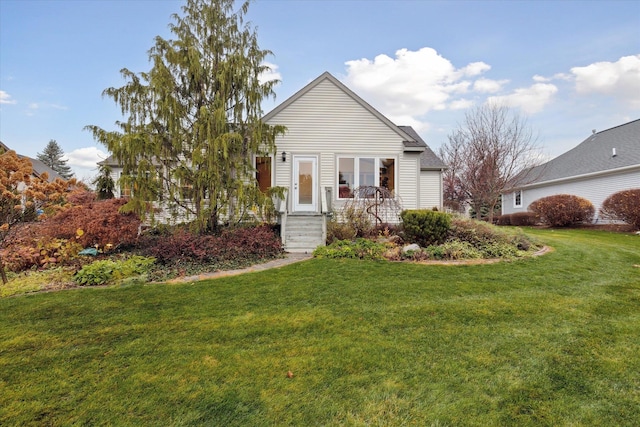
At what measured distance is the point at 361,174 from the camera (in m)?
11.2

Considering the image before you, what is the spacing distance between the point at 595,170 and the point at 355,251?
1742 centimetres

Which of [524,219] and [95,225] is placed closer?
[95,225]

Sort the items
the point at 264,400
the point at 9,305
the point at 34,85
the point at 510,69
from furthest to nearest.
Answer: the point at 510,69 → the point at 34,85 → the point at 9,305 → the point at 264,400

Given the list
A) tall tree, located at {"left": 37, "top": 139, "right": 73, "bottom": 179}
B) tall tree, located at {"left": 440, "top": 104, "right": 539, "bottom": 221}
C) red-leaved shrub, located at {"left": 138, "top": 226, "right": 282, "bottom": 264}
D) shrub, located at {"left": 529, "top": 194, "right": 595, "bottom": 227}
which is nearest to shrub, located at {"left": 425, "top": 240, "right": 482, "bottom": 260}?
red-leaved shrub, located at {"left": 138, "top": 226, "right": 282, "bottom": 264}

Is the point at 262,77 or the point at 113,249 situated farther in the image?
the point at 262,77

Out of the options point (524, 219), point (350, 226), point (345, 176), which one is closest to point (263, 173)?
point (345, 176)

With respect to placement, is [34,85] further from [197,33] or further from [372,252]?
[372,252]

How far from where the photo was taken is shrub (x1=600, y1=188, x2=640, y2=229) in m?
13.0

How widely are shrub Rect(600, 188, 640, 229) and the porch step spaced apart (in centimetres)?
1398

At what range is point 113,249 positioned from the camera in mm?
7418

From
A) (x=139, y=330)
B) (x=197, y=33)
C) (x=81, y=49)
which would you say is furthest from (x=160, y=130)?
(x=139, y=330)

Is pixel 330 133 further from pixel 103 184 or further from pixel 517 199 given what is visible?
pixel 517 199

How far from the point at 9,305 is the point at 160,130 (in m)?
5.31

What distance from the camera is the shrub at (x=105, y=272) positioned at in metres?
5.43
